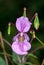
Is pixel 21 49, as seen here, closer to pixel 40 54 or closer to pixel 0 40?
pixel 0 40

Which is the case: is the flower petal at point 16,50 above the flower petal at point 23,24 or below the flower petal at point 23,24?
below

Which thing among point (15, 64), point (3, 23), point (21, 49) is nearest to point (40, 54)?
point (3, 23)

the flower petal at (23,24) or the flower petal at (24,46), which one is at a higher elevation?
the flower petal at (23,24)

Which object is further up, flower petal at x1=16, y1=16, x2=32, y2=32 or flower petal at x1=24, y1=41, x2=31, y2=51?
flower petal at x1=16, y1=16, x2=32, y2=32

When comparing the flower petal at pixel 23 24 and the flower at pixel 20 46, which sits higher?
the flower petal at pixel 23 24

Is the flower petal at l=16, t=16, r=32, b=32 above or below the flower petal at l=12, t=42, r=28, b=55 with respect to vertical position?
above
